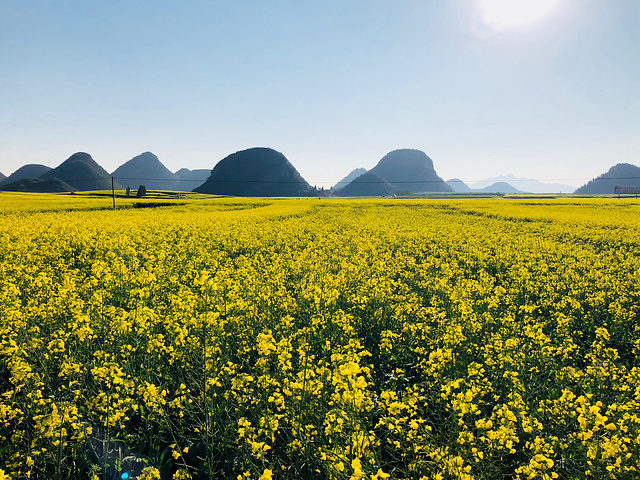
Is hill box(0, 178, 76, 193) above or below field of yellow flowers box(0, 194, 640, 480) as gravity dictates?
above

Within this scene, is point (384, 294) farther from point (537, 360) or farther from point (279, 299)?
point (537, 360)

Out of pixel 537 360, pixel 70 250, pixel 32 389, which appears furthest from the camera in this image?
pixel 70 250

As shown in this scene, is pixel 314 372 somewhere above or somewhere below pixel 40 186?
below

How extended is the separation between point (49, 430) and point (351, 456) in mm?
2973

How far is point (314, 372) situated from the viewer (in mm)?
4496

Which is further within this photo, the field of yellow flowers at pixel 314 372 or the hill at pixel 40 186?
the hill at pixel 40 186

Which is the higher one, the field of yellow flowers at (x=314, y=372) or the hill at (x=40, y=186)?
the hill at (x=40, y=186)

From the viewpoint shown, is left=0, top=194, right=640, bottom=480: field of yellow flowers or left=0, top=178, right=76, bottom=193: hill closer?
left=0, top=194, right=640, bottom=480: field of yellow flowers

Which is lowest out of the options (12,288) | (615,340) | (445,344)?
(615,340)

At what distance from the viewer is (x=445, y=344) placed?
5734 millimetres

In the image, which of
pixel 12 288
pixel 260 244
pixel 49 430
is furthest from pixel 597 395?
pixel 260 244

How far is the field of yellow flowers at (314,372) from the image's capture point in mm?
3506

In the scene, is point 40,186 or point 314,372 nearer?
point 314,372

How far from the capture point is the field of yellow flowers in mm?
3506
